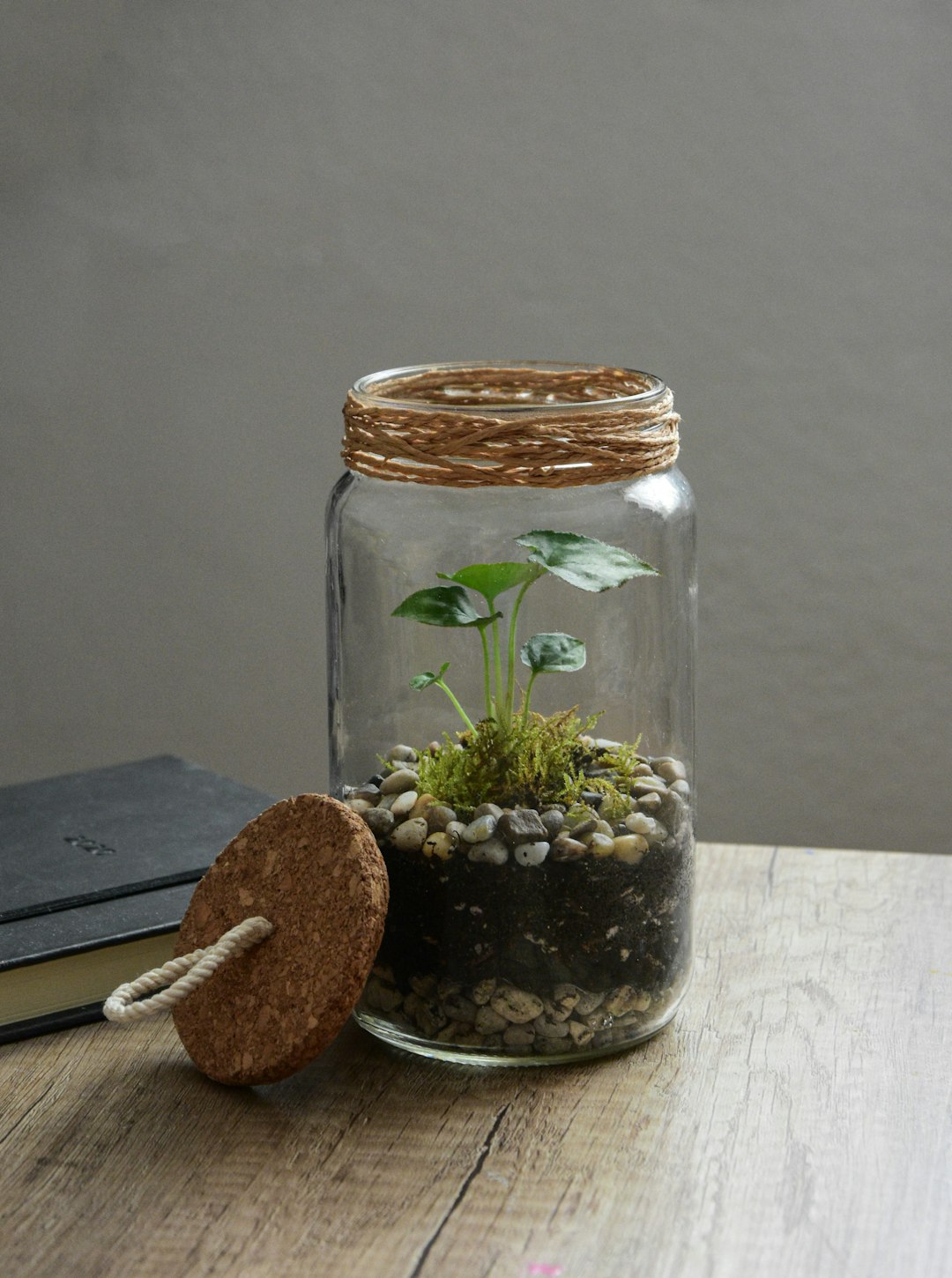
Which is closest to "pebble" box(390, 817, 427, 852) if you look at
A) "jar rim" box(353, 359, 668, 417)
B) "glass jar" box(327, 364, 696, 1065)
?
"glass jar" box(327, 364, 696, 1065)

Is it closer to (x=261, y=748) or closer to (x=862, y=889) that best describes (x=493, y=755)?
(x=862, y=889)

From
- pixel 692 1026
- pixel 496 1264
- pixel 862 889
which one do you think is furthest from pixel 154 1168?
pixel 862 889

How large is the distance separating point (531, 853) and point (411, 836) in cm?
7

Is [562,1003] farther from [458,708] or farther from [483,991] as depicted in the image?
[458,708]

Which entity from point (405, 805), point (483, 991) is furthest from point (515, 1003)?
point (405, 805)

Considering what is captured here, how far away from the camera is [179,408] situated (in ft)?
6.54

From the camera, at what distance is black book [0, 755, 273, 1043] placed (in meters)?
0.79

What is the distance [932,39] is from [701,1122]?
5.04 ft

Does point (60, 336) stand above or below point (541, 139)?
below

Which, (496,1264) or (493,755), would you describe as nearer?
(496,1264)

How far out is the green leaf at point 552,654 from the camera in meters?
0.73

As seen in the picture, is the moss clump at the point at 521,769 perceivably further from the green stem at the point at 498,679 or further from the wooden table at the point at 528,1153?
the wooden table at the point at 528,1153

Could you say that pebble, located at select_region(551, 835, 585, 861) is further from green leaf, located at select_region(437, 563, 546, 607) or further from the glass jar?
green leaf, located at select_region(437, 563, 546, 607)

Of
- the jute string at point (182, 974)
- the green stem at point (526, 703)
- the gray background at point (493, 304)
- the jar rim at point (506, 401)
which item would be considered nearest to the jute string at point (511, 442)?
the jar rim at point (506, 401)
